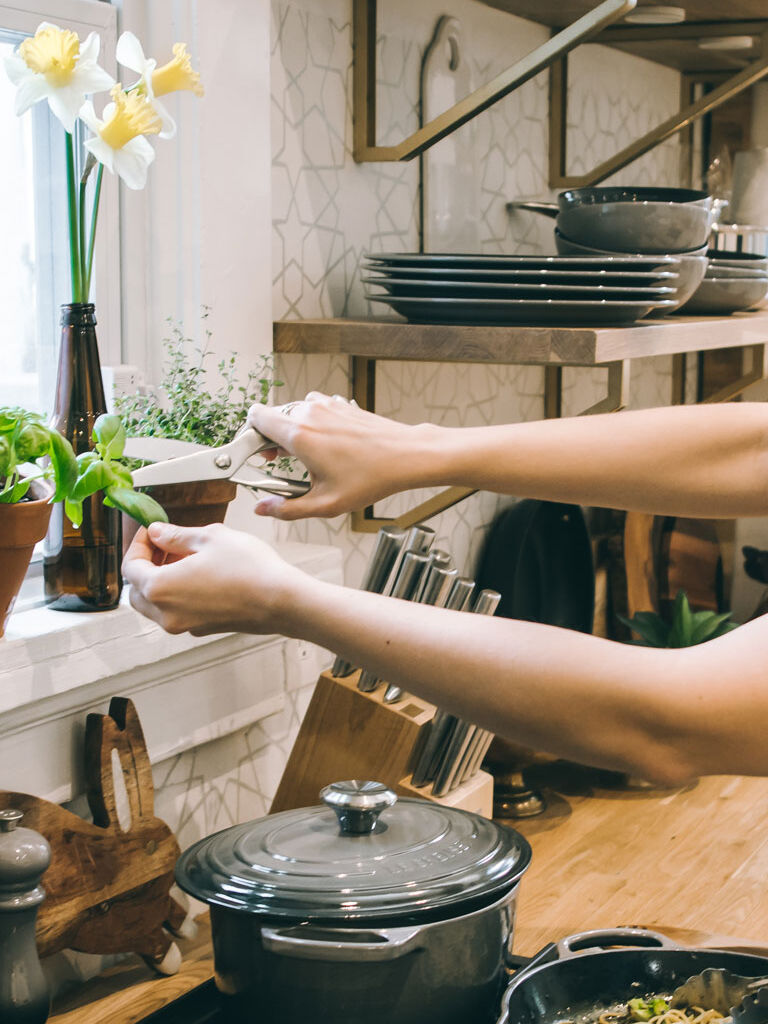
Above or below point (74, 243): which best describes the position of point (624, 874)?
below

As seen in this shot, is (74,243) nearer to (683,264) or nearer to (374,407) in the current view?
(374,407)

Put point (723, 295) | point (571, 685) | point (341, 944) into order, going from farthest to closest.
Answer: point (723, 295) → point (341, 944) → point (571, 685)

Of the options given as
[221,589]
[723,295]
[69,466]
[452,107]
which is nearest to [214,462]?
[69,466]

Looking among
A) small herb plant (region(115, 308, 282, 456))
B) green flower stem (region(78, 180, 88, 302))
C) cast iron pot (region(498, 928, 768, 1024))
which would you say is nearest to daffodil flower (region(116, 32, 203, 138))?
green flower stem (region(78, 180, 88, 302))

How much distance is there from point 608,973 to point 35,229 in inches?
33.3

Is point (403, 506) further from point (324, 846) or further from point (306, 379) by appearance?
point (324, 846)

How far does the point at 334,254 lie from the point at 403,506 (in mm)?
362

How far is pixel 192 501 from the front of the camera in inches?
45.7

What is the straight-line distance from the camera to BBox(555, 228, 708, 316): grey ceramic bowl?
1485 mm

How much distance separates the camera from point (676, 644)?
76.0 inches

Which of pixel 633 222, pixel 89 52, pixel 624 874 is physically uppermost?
pixel 89 52

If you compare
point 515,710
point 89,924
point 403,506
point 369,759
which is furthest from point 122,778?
point 403,506

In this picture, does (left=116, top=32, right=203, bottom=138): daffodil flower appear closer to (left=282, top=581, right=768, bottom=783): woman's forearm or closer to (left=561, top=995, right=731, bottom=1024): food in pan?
(left=282, top=581, right=768, bottom=783): woman's forearm

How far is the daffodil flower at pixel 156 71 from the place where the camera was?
1.06m
